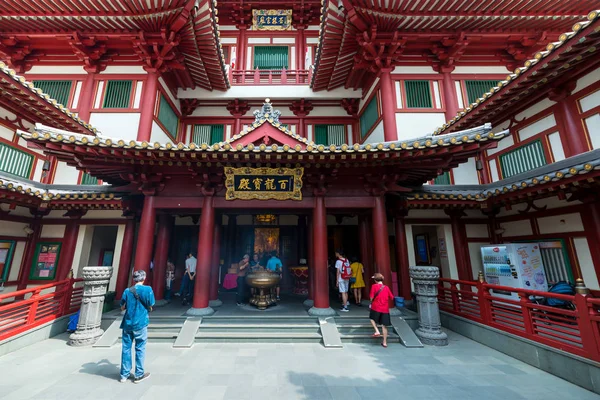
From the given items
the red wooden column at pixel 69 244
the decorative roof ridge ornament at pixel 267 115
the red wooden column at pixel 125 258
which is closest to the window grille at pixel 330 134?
the decorative roof ridge ornament at pixel 267 115

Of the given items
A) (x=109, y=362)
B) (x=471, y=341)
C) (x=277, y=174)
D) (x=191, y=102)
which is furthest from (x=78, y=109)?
(x=471, y=341)

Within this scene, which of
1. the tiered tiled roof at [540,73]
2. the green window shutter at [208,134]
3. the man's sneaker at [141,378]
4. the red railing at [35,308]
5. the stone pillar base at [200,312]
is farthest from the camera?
the green window shutter at [208,134]

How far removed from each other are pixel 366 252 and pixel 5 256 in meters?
12.5

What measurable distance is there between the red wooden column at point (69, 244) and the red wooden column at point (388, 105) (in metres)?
12.2

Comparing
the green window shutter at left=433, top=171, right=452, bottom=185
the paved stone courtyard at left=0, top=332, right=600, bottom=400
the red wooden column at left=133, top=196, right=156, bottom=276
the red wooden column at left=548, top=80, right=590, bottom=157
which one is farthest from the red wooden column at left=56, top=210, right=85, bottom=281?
the red wooden column at left=548, top=80, right=590, bottom=157

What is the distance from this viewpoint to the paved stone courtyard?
4.05 metres

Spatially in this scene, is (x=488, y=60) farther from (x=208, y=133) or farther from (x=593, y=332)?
(x=208, y=133)

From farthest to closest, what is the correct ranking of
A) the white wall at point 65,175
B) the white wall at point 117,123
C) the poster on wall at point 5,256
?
the white wall at point 117,123 → the white wall at point 65,175 → the poster on wall at point 5,256

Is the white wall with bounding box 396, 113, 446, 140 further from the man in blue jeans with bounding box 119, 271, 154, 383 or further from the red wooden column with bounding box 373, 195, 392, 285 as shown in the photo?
the man in blue jeans with bounding box 119, 271, 154, 383

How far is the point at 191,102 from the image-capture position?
12867mm

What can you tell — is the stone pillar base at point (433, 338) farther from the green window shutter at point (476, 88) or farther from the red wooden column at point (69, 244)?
the red wooden column at point (69, 244)

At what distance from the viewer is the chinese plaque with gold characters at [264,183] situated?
23.3 ft

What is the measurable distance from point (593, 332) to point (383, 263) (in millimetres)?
3904

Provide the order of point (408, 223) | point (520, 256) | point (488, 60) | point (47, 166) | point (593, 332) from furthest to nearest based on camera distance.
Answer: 1. point (488, 60)
2. point (408, 223)
3. point (47, 166)
4. point (520, 256)
5. point (593, 332)
